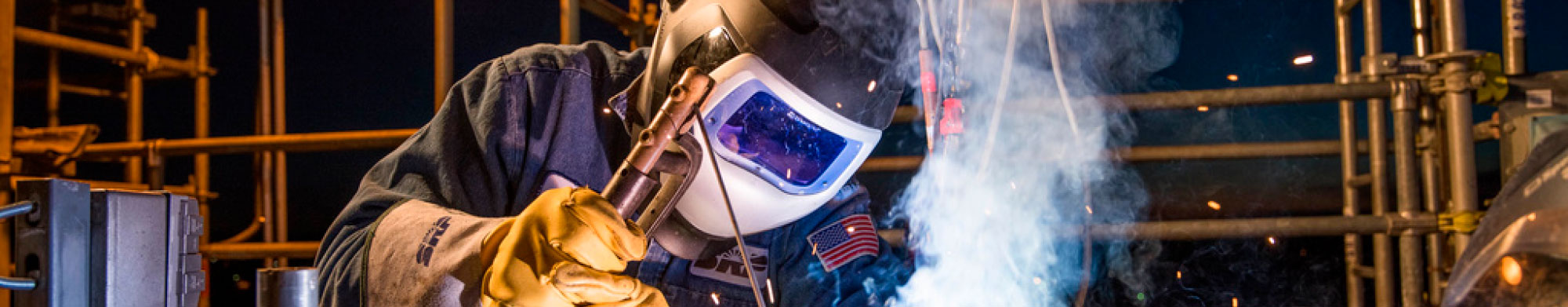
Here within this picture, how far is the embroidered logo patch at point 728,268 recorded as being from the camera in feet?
5.82

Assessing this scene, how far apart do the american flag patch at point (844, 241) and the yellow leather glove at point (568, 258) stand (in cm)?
74

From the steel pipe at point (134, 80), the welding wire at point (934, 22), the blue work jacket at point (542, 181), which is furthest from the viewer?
the steel pipe at point (134, 80)

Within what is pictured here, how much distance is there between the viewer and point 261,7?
303cm

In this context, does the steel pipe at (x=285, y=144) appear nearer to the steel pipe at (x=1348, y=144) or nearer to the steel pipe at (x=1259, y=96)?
the steel pipe at (x=1259, y=96)

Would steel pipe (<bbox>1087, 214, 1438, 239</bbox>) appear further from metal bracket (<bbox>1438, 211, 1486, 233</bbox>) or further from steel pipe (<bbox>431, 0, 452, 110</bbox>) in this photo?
steel pipe (<bbox>431, 0, 452, 110</bbox>)

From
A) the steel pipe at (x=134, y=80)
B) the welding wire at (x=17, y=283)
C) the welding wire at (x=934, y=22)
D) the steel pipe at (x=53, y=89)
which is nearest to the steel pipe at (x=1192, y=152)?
the welding wire at (x=934, y=22)

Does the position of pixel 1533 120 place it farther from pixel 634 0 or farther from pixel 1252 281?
pixel 634 0

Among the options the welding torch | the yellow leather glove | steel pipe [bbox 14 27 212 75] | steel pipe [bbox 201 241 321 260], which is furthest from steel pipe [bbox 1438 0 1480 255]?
steel pipe [bbox 14 27 212 75]

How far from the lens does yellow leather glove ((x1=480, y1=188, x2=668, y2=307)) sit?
3.26ft

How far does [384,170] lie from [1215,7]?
2296mm

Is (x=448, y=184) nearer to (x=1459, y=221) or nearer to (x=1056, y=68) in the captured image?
(x=1056, y=68)

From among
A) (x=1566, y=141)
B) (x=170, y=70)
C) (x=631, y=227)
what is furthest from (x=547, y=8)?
(x=1566, y=141)

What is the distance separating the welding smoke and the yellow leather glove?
913 millimetres

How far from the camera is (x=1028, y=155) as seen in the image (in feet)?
7.84
